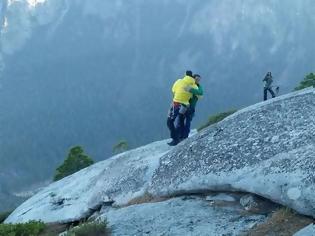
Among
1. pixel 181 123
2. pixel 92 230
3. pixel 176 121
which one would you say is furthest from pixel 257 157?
pixel 176 121

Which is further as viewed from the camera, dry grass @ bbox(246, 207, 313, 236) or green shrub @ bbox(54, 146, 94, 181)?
green shrub @ bbox(54, 146, 94, 181)

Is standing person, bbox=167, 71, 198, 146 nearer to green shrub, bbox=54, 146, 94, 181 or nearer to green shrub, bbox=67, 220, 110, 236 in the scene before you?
green shrub, bbox=67, 220, 110, 236

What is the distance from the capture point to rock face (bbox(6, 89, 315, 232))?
50.5 feet

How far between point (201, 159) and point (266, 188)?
3.25m

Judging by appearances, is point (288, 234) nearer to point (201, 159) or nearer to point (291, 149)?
point (291, 149)

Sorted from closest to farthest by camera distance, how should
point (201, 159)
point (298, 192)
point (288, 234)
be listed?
point (288, 234)
point (298, 192)
point (201, 159)

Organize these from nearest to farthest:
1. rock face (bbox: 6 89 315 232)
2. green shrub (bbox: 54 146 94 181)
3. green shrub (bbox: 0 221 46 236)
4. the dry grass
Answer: the dry grass → rock face (bbox: 6 89 315 232) → green shrub (bbox: 0 221 46 236) → green shrub (bbox: 54 146 94 181)

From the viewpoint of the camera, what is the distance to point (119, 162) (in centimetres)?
2383

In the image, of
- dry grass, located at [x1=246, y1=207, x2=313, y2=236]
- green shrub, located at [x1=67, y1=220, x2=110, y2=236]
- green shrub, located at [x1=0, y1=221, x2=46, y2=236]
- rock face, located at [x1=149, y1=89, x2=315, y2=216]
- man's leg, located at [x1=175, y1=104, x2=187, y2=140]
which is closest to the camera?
dry grass, located at [x1=246, y1=207, x2=313, y2=236]

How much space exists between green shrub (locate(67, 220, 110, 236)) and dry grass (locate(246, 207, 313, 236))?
11.2 feet

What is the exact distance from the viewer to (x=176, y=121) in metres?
23.7

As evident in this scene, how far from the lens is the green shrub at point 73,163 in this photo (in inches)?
1982

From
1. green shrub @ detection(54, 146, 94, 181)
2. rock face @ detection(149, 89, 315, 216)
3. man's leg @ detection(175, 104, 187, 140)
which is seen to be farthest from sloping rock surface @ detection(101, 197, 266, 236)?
green shrub @ detection(54, 146, 94, 181)

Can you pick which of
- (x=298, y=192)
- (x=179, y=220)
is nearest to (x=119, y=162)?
(x=179, y=220)
